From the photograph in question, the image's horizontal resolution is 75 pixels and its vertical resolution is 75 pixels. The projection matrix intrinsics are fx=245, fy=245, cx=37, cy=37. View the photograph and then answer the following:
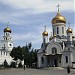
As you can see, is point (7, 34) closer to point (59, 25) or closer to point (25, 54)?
point (25, 54)

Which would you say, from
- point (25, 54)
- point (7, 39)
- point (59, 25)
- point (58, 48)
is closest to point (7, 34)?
point (7, 39)

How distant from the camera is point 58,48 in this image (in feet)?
171

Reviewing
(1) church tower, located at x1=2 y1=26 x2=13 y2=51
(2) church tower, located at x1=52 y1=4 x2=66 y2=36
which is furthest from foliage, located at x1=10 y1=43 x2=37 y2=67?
(2) church tower, located at x1=52 y1=4 x2=66 y2=36

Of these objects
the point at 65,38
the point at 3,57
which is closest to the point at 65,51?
the point at 65,38

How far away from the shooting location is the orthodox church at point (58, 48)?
1994 inches

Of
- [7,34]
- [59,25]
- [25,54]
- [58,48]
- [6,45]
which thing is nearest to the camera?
[58,48]

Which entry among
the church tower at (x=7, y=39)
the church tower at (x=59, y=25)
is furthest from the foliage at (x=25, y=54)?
the church tower at (x=59, y=25)

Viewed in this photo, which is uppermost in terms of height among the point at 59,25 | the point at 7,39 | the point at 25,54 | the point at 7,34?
the point at 59,25

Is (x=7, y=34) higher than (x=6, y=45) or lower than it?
higher

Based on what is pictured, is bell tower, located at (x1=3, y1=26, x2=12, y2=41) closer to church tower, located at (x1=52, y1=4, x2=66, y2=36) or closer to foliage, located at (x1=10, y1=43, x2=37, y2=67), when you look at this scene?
foliage, located at (x1=10, y1=43, x2=37, y2=67)

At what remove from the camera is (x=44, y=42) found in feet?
186

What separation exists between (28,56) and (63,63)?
14.3m

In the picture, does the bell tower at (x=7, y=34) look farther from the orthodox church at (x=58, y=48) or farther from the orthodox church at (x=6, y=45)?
the orthodox church at (x=58, y=48)

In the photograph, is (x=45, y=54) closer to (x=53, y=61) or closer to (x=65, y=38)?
(x=53, y=61)
